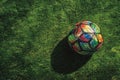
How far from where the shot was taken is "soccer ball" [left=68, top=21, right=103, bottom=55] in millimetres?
13984

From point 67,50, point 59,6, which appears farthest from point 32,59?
point 59,6

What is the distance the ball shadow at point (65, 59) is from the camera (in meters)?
15.4

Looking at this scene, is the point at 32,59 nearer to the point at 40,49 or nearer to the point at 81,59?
the point at 40,49

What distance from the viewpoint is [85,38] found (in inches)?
551

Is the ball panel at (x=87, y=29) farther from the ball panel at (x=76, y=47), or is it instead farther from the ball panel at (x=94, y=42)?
Result: the ball panel at (x=76, y=47)

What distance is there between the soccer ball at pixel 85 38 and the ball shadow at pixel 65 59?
116 cm

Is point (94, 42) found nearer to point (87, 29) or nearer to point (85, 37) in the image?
point (85, 37)

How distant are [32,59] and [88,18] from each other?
3.15 metres

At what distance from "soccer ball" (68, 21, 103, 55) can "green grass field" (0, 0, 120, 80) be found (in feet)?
4.37

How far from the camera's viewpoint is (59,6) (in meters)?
15.6

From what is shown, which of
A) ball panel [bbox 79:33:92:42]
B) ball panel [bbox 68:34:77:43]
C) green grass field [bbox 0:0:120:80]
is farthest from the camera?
green grass field [bbox 0:0:120:80]

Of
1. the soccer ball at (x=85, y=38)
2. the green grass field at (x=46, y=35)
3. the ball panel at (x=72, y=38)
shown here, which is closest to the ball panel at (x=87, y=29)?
the soccer ball at (x=85, y=38)

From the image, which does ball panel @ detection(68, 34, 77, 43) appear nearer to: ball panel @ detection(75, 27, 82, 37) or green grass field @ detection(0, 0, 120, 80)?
ball panel @ detection(75, 27, 82, 37)

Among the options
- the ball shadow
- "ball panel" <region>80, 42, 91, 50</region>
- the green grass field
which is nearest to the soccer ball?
"ball panel" <region>80, 42, 91, 50</region>
